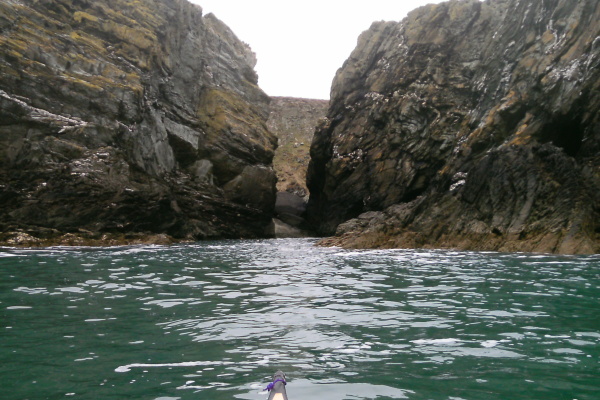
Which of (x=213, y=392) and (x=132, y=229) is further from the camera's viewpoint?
(x=132, y=229)

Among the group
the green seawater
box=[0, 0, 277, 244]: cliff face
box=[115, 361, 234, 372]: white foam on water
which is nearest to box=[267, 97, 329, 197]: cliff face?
box=[0, 0, 277, 244]: cliff face

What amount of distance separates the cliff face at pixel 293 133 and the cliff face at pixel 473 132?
1456 inches

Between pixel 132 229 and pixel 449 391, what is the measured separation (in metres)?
32.8

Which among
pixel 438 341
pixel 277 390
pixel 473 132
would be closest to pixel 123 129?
pixel 473 132

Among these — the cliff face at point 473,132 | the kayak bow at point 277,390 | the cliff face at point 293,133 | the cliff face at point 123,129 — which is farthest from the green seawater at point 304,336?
the cliff face at point 293,133

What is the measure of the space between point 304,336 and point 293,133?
110 meters

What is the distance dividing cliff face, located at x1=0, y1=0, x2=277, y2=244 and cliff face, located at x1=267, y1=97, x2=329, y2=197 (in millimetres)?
33724

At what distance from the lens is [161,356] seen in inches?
244

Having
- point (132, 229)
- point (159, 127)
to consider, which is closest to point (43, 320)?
point (132, 229)

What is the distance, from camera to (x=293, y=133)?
114875 millimetres

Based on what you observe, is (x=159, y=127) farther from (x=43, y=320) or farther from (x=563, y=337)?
(x=563, y=337)

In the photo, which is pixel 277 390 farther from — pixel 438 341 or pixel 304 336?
pixel 438 341

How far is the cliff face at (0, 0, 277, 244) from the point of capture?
28.8 meters

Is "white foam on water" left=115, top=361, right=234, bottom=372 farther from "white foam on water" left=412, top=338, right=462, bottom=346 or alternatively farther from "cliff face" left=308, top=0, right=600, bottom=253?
"cliff face" left=308, top=0, right=600, bottom=253
